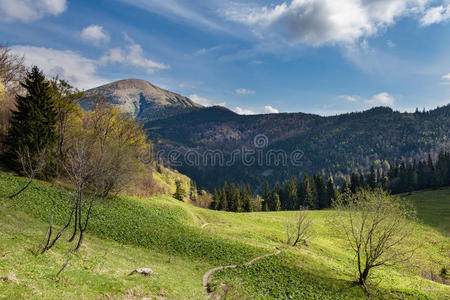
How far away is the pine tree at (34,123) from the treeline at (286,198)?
269 ft

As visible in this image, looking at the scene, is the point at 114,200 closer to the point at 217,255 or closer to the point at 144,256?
the point at 144,256

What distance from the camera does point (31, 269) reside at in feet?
50.4

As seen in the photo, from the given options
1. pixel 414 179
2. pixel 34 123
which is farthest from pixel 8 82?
pixel 414 179

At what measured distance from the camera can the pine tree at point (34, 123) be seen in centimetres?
3988

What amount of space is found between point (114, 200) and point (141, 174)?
27.5 feet

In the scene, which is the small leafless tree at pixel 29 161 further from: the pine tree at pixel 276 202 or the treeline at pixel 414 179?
the treeline at pixel 414 179

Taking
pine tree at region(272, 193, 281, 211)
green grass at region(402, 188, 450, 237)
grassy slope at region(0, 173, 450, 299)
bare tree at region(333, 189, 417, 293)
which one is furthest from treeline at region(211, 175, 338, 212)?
bare tree at region(333, 189, 417, 293)

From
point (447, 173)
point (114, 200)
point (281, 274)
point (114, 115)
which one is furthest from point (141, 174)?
point (447, 173)

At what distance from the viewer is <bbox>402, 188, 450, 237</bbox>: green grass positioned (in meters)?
72.8

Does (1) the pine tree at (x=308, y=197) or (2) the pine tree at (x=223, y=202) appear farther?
(1) the pine tree at (x=308, y=197)

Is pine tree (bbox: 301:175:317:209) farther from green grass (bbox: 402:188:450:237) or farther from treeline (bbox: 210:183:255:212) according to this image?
green grass (bbox: 402:188:450:237)

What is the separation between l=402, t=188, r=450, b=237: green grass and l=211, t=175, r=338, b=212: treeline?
3408 cm

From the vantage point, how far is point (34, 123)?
4069 centimetres

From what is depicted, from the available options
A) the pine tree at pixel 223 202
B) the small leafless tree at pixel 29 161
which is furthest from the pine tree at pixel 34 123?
the pine tree at pixel 223 202
